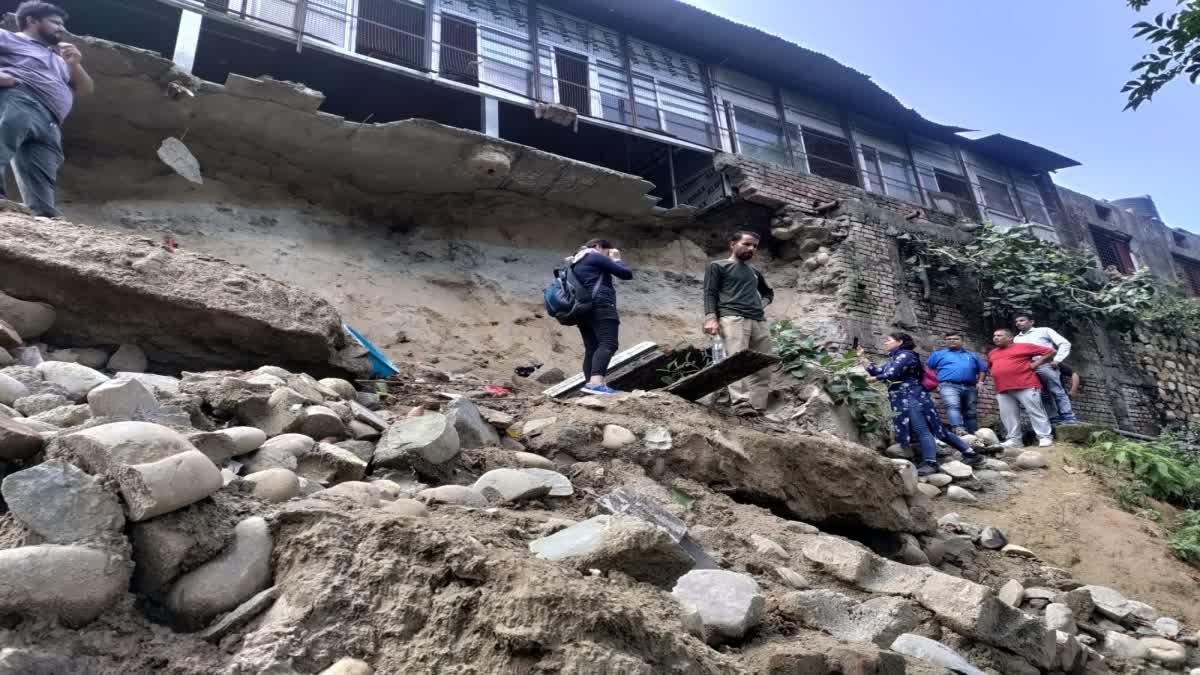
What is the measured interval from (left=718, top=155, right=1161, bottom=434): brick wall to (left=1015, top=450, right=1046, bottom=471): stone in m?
2.69

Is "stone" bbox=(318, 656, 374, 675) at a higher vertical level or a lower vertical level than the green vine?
lower

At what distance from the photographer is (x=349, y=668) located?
1.21 m

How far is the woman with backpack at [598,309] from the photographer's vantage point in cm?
461

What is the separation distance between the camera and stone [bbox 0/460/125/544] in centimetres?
133

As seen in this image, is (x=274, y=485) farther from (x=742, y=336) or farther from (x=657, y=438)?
A: (x=742, y=336)

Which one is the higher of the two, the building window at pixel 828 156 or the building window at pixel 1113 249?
the building window at pixel 828 156

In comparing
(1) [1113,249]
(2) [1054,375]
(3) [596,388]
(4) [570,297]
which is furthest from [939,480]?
(1) [1113,249]

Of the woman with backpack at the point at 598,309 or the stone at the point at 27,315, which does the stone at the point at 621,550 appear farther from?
the woman with backpack at the point at 598,309

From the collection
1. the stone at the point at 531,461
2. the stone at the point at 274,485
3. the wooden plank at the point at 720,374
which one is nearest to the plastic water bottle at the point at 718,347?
the wooden plank at the point at 720,374

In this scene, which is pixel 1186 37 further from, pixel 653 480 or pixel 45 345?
pixel 45 345

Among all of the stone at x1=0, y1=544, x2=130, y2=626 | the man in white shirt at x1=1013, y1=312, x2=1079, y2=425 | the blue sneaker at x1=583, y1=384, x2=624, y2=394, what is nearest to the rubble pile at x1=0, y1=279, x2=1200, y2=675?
the stone at x1=0, y1=544, x2=130, y2=626

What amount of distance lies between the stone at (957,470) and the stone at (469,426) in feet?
14.4

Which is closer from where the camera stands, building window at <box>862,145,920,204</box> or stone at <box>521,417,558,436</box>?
stone at <box>521,417,558,436</box>

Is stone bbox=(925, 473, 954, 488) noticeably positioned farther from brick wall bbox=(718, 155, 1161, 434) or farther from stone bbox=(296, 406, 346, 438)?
stone bbox=(296, 406, 346, 438)
